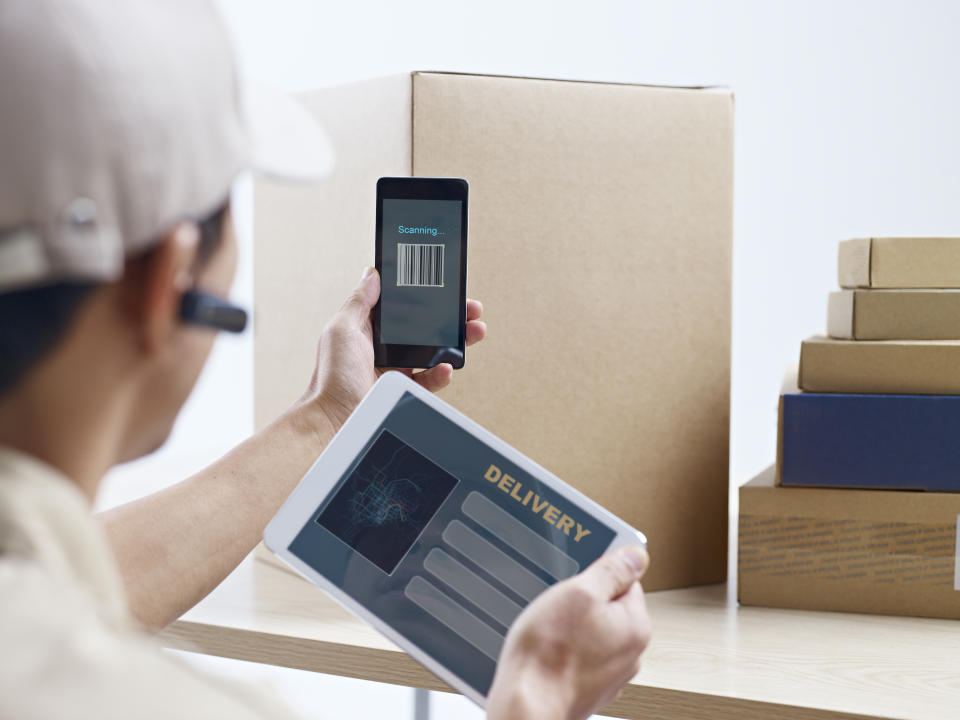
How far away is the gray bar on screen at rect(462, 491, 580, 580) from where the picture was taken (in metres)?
0.62

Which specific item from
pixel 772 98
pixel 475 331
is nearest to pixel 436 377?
pixel 475 331

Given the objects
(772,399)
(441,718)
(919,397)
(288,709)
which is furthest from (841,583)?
(441,718)

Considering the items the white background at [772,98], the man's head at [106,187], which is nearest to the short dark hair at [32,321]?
the man's head at [106,187]

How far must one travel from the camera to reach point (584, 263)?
937 mm

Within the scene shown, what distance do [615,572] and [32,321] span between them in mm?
353

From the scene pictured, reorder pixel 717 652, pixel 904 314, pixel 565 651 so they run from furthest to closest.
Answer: pixel 904 314 → pixel 717 652 → pixel 565 651

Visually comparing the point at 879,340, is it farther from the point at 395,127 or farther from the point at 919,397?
the point at 395,127

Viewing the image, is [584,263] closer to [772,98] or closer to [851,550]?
[851,550]

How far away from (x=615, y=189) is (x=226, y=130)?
62cm

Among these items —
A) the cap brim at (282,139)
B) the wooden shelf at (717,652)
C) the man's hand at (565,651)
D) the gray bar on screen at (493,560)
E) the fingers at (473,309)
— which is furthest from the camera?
the fingers at (473,309)

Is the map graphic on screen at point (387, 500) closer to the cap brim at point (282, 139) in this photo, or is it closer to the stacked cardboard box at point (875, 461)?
the cap brim at point (282, 139)

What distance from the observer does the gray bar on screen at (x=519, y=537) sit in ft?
2.04

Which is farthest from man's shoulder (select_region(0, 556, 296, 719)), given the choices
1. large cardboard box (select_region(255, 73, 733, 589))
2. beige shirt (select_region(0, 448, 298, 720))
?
large cardboard box (select_region(255, 73, 733, 589))

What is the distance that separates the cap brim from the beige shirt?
148 mm
